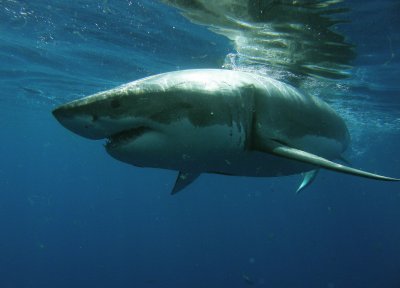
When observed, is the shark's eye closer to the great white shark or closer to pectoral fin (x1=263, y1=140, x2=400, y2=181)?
the great white shark

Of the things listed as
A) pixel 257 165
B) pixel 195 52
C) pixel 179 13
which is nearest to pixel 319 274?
pixel 195 52

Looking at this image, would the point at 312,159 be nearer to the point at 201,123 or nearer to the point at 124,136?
the point at 201,123

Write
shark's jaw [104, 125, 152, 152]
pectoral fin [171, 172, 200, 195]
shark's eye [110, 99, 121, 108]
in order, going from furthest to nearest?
pectoral fin [171, 172, 200, 195] < shark's jaw [104, 125, 152, 152] < shark's eye [110, 99, 121, 108]

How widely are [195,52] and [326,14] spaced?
5956mm

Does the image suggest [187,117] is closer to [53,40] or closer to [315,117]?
[315,117]

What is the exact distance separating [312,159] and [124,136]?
1.87 metres

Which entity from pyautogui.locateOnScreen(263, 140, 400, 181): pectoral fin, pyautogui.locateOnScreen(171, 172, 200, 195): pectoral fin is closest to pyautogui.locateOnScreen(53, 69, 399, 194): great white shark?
pyautogui.locateOnScreen(263, 140, 400, 181): pectoral fin

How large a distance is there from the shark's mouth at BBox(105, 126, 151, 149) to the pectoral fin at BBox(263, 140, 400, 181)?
4.75 feet

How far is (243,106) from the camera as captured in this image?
4.11m

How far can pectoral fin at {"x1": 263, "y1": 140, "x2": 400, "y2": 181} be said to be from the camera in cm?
343

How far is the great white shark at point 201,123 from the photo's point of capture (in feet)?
10.3

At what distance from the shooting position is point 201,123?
358cm

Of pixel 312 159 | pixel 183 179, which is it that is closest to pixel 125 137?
pixel 312 159

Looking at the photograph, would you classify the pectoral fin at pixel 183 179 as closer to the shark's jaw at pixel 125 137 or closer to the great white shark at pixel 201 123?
the great white shark at pixel 201 123
